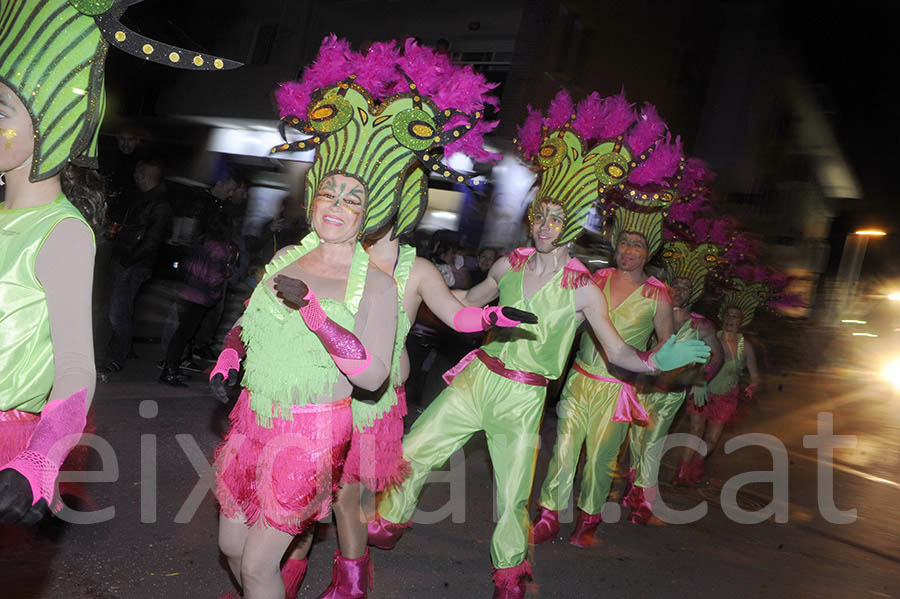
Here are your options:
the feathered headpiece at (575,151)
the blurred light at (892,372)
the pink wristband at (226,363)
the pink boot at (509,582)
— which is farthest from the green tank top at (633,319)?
the blurred light at (892,372)

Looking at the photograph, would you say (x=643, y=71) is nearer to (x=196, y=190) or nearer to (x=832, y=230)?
(x=196, y=190)

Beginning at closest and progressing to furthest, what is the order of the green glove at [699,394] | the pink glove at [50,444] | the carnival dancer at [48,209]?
1. the pink glove at [50,444]
2. the carnival dancer at [48,209]
3. the green glove at [699,394]

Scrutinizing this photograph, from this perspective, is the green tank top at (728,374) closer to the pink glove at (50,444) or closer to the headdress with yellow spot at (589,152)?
the headdress with yellow spot at (589,152)

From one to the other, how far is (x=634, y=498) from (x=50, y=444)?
5055 mm

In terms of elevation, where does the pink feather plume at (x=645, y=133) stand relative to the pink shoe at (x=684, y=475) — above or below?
above

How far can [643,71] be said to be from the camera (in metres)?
18.0

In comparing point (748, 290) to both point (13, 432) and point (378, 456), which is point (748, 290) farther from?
point (13, 432)

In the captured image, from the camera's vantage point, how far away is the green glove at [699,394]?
7484 millimetres

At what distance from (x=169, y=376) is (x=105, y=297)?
1.02 meters

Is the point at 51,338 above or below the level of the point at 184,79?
below

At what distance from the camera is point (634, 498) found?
6.06 m

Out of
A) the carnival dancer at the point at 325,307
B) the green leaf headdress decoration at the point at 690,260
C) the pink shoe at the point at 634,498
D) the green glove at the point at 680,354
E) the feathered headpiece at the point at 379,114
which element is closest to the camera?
the carnival dancer at the point at 325,307

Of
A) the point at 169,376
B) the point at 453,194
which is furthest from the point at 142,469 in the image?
the point at 453,194

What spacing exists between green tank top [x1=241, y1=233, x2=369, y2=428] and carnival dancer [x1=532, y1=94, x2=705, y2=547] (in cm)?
237
